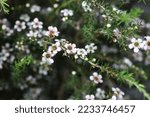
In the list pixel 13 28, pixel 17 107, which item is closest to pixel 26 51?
pixel 13 28

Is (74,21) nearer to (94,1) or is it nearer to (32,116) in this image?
(94,1)

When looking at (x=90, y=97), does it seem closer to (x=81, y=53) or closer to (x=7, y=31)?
(x=81, y=53)

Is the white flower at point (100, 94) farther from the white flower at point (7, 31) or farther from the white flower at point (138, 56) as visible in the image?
the white flower at point (7, 31)

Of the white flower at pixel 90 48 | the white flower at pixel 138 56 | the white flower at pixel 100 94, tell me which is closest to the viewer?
the white flower at pixel 90 48

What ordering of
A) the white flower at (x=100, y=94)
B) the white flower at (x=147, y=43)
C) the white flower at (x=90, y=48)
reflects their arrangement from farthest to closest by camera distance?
1. the white flower at (x=100, y=94)
2. the white flower at (x=90, y=48)
3. the white flower at (x=147, y=43)

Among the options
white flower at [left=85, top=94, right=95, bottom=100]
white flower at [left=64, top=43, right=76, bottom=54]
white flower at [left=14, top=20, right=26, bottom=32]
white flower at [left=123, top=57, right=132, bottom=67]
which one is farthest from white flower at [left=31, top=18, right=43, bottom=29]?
white flower at [left=123, top=57, right=132, bottom=67]

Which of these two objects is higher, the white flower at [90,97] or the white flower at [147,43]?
the white flower at [147,43]

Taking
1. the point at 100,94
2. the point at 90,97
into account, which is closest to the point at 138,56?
the point at 100,94

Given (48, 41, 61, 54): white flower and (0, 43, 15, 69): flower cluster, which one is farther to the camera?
(0, 43, 15, 69): flower cluster

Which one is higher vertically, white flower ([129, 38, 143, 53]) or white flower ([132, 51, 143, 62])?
white flower ([132, 51, 143, 62])

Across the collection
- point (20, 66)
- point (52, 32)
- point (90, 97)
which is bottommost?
point (90, 97)

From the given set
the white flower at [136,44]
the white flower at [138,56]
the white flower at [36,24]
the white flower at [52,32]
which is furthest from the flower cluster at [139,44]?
the white flower at [138,56]

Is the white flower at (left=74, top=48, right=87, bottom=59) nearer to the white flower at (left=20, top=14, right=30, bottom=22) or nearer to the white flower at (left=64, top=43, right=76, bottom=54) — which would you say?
the white flower at (left=64, top=43, right=76, bottom=54)
